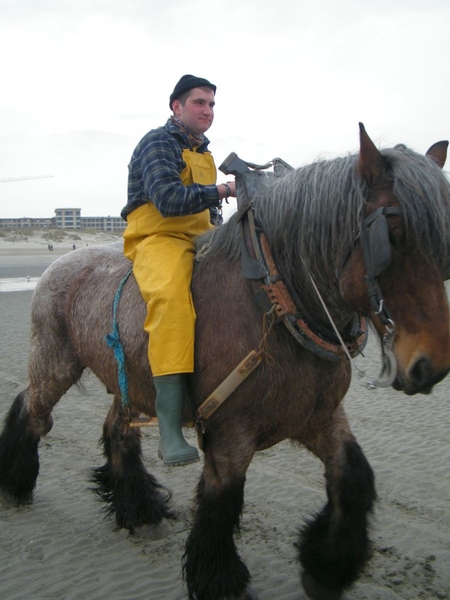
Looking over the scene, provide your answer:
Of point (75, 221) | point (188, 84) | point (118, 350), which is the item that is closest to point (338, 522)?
point (118, 350)

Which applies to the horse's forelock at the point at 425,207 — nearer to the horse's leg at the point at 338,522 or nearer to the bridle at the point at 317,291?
the bridle at the point at 317,291

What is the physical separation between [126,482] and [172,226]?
2.08m

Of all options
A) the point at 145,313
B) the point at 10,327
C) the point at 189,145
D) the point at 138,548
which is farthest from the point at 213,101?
the point at 10,327

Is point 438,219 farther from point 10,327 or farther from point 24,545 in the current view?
point 10,327

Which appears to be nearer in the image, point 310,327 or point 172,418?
point 310,327

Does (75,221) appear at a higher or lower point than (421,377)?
lower

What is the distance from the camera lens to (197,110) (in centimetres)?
347

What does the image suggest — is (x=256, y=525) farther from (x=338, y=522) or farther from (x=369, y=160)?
(x=369, y=160)

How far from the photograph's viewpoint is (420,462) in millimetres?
5410

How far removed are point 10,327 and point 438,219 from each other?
12.3 metres

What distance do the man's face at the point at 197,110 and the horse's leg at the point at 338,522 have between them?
1763mm

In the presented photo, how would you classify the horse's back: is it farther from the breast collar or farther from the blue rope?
the breast collar

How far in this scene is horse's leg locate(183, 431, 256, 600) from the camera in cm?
300

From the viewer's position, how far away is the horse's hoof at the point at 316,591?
3178mm
